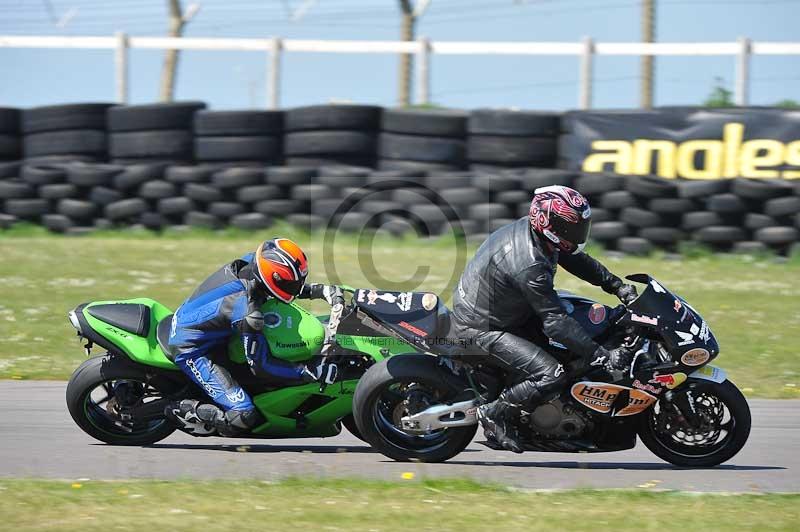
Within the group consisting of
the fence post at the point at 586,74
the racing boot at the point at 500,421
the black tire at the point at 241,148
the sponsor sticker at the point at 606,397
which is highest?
the fence post at the point at 586,74

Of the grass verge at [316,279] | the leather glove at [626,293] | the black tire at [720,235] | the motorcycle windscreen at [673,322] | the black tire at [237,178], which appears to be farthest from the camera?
the black tire at [237,178]

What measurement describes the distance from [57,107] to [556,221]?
11073 mm

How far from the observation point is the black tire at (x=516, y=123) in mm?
14984

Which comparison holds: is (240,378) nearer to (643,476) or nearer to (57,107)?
(643,476)

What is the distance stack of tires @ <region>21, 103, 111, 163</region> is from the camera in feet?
52.1

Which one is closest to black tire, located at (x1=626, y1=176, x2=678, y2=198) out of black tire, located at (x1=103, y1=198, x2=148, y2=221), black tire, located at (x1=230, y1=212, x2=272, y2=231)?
black tire, located at (x1=230, y1=212, x2=272, y2=231)

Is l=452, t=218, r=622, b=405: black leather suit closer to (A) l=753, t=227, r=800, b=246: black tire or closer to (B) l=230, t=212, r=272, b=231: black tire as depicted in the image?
(A) l=753, t=227, r=800, b=246: black tire

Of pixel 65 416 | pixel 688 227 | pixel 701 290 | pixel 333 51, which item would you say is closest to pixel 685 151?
pixel 688 227

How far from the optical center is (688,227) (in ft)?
47.2

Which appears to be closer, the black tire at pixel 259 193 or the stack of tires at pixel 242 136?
the black tire at pixel 259 193

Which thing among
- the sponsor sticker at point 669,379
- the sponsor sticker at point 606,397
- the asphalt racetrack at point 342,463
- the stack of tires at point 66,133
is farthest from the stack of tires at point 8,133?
the sponsor sticker at point 669,379

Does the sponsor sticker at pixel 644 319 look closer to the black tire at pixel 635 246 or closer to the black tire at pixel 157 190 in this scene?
the black tire at pixel 635 246

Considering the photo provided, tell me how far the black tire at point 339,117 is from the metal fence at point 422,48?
1.39m

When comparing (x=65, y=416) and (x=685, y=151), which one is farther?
(x=685, y=151)
